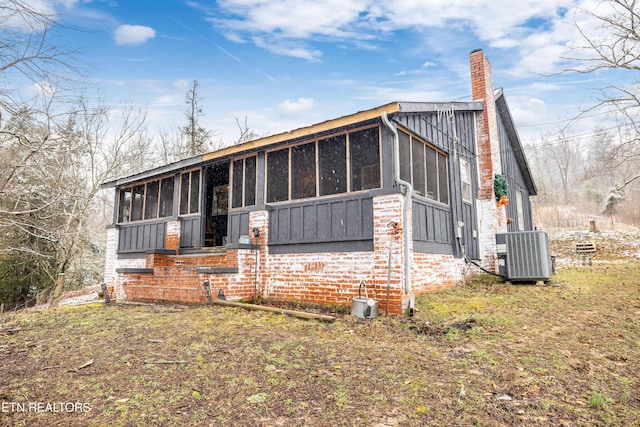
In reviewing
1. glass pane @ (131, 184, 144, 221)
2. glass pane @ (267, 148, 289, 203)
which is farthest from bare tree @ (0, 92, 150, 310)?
glass pane @ (267, 148, 289, 203)

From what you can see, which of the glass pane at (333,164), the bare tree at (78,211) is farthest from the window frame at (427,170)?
the bare tree at (78,211)

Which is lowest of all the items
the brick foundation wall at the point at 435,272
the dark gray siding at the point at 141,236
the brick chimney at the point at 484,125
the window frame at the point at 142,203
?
the brick foundation wall at the point at 435,272

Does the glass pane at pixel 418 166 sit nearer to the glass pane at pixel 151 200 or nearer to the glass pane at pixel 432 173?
the glass pane at pixel 432 173

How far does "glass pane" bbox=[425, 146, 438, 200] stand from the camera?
25.6 feet

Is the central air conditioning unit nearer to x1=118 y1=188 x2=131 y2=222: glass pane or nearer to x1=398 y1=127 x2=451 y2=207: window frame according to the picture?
x1=398 y1=127 x2=451 y2=207: window frame

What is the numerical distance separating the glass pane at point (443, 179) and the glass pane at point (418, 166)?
0.91 metres

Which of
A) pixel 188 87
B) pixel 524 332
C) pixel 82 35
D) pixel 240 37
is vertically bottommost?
pixel 524 332

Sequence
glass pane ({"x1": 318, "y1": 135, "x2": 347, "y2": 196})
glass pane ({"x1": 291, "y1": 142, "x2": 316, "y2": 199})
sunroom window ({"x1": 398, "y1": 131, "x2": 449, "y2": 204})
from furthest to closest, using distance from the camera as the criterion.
A: glass pane ({"x1": 291, "y1": 142, "x2": 316, "y2": 199}) → glass pane ({"x1": 318, "y1": 135, "x2": 347, "y2": 196}) → sunroom window ({"x1": 398, "y1": 131, "x2": 449, "y2": 204})

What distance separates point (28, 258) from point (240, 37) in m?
13.1

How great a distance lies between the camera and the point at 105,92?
6.43m

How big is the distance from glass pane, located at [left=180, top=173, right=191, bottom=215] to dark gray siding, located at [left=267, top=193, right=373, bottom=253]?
11.2 ft

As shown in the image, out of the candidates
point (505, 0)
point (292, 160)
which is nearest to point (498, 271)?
point (292, 160)

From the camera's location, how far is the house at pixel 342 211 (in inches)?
249

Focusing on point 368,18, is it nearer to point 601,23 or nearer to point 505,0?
point 505,0
